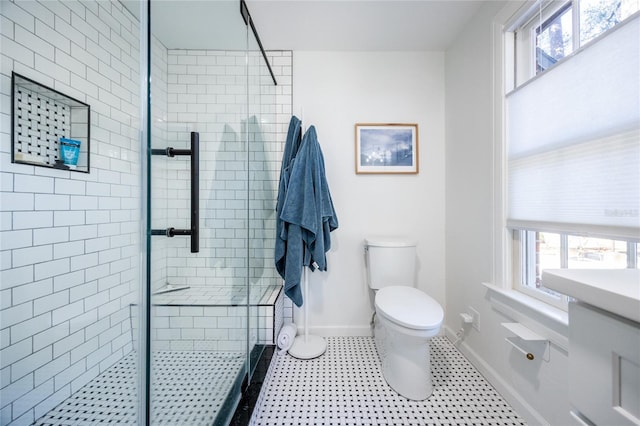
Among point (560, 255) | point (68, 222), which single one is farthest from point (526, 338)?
point (68, 222)

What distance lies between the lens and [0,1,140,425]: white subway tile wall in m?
0.90

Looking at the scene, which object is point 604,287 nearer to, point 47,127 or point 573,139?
point 573,139

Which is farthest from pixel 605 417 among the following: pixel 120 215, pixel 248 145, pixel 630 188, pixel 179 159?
pixel 120 215

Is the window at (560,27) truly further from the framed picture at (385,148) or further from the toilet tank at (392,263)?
the toilet tank at (392,263)

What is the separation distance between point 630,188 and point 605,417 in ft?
2.71

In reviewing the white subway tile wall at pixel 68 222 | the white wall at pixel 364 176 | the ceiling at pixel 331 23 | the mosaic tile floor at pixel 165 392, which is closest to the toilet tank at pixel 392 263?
the white wall at pixel 364 176

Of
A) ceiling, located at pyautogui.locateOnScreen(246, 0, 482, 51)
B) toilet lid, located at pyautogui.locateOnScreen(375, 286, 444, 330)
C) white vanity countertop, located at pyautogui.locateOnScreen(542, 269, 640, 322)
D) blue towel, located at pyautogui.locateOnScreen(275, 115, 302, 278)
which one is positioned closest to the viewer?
white vanity countertop, located at pyautogui.locateOnScreen(542, 269, 640, 322)

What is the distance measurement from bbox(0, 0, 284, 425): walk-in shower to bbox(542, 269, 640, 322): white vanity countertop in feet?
3.03

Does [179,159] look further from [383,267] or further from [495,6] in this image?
[495,6]

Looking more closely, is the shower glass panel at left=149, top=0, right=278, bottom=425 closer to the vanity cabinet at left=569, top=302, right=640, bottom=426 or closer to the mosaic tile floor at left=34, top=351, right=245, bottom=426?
the mosaic tile floor at left=34, top=351, right=245, bottom=426

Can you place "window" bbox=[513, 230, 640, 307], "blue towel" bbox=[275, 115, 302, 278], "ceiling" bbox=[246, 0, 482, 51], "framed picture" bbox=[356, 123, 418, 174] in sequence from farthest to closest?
"framed picture" bbox=[356, 123, 418, 174], "blue towel" bbox=[275, 115, 302, 278], "ceiling" bbox=[246, 0, 482, 51], "window" bbox=[513, 230, 640, 307]

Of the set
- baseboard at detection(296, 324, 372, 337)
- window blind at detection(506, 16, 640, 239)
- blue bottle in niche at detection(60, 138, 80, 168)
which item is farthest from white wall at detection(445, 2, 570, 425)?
A: blue bottle in niche at detection(60, 138, 80, 168)

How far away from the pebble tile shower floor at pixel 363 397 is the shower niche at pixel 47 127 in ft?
4.82

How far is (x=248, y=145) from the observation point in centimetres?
138
